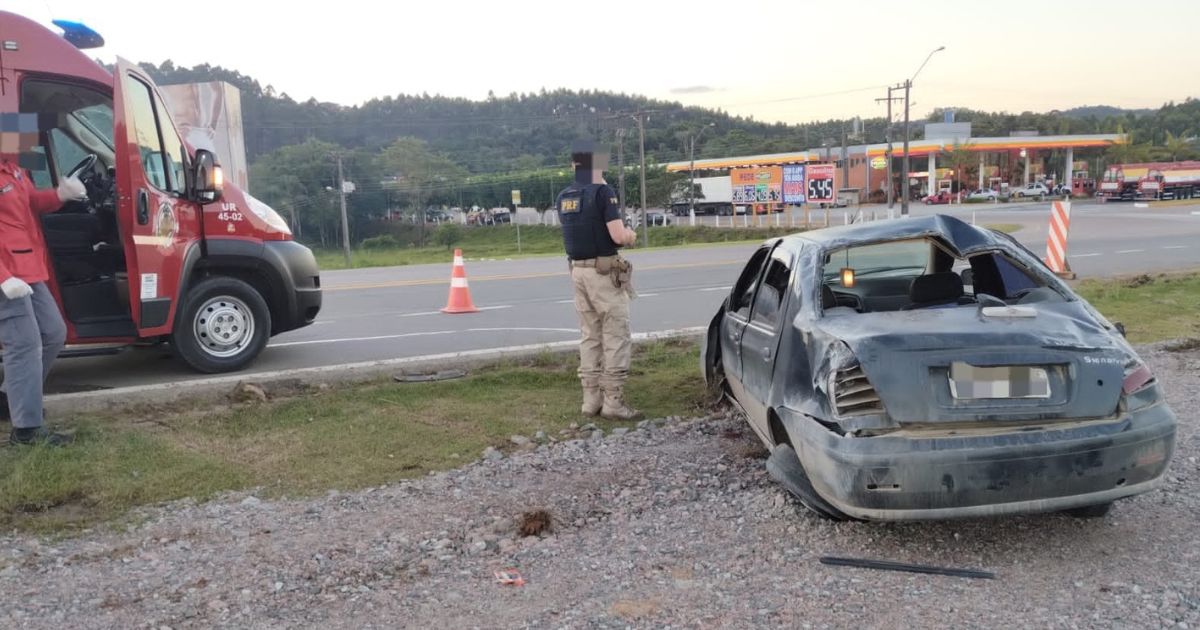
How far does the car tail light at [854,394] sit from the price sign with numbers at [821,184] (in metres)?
40.3

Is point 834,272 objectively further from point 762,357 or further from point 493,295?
point 493,295

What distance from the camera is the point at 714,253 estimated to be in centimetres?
2553

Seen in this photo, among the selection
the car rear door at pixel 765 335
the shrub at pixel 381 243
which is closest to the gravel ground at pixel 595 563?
the car rear door at pixel 765 335

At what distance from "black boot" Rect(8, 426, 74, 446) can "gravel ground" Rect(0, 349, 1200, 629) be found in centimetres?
133

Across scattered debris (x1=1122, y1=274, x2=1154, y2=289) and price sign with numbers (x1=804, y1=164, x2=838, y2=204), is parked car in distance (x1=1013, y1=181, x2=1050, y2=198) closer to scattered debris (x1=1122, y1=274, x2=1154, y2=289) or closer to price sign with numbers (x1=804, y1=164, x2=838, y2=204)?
price sign with numbers (x1=804, y1=164, x2=838, y2=204)

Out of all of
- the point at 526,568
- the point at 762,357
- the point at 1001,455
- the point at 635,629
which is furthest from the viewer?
the point at 762,357

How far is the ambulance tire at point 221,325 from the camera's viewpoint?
7.31 meters

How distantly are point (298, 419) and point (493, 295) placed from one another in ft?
29.4

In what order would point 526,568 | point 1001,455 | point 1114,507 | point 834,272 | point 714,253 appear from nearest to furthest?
point 1001,455 → point 526,568 → point 1114,507 → point 834,272 → point 714,253

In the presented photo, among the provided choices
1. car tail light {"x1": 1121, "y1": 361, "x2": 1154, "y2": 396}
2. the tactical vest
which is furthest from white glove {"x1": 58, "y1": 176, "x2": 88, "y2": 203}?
car tail light {"x1": 1121, "y1": 361, "x2": 1154, "y2": 396}

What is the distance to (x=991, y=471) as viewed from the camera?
3.44 meters

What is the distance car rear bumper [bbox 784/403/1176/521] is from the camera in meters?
3.44

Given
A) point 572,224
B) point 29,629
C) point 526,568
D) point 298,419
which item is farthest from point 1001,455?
point 298,419

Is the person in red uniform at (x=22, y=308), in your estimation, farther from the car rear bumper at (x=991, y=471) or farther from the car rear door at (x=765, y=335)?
the car rear bumper at (x=991, y=471)
